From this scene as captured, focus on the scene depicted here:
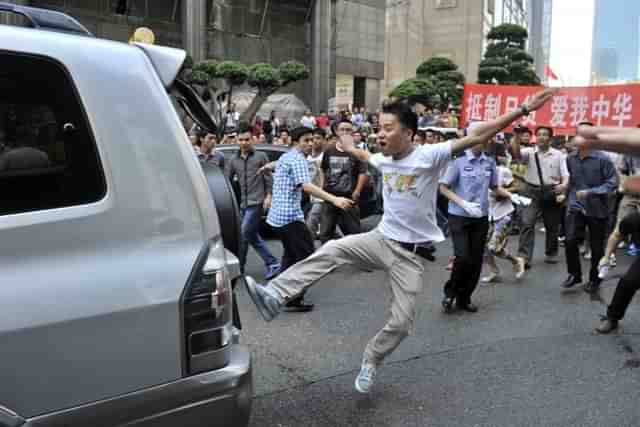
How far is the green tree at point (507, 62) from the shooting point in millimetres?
38969

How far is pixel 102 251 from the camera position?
6.33ft

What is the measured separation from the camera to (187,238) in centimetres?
209

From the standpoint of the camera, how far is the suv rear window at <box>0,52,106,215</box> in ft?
6.17

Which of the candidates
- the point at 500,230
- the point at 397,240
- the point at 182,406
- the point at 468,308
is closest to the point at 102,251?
the point at 182,406

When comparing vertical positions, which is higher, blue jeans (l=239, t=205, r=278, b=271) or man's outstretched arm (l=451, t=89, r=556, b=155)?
man's outstretched arm (l=451, t=89, r=556, b=155)

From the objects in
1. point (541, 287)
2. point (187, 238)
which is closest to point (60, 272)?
point (187, 238)

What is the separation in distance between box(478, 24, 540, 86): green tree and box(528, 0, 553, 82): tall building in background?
61.8 metres

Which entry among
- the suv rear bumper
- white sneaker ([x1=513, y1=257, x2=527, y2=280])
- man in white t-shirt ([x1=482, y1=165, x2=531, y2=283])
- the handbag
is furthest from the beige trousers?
the handbag

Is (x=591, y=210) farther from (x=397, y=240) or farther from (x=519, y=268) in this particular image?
(x=397, y=240)

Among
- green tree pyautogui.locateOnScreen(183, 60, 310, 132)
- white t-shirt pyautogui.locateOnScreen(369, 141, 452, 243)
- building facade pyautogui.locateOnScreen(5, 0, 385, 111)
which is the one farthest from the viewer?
building facade pyautogui.locateOnScreen(5, 0, 385, 111)

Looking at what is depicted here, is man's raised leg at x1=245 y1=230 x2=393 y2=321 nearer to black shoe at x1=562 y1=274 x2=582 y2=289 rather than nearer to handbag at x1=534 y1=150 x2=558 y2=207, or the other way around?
black shoe at x1=562 y1=274 x2=582 y2=289

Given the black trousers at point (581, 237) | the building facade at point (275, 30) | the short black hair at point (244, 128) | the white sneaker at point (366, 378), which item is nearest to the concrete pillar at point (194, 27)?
the building facade at point (275, 30)

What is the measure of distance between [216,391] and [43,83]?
1159mm

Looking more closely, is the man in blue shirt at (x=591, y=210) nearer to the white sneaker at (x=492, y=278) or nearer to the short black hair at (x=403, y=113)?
the white sneaker at (x=492, y=278)
